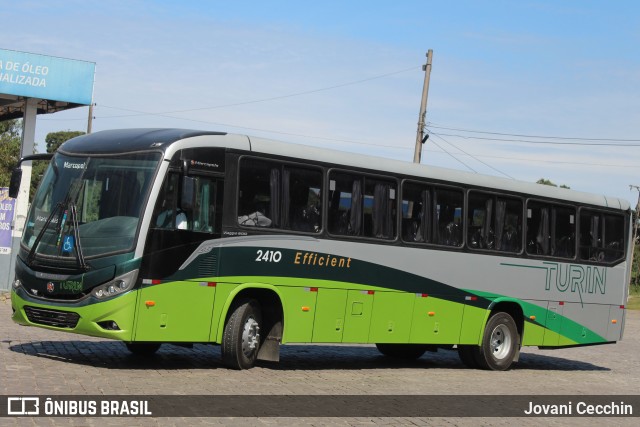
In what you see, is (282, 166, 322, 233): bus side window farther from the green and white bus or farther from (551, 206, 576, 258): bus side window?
(551, 206, 576, 258): bus side window

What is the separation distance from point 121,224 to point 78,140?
1898mm

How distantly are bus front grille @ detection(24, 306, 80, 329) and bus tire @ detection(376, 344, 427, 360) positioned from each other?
7443 mm

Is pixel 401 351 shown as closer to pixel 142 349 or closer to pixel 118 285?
pixel 142 349

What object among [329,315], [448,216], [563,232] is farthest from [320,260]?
[563,232]

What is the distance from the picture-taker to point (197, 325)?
13.8 meters

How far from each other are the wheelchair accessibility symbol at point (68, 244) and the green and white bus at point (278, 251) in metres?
0.02

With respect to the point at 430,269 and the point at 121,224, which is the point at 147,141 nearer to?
the point at 121,224

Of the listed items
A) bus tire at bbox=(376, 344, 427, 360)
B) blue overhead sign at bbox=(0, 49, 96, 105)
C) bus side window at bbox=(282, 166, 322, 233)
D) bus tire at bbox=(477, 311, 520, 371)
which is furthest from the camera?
blue overhead sign at bbox=(0, 49, 96, 105)

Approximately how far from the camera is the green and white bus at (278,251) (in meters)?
13.3

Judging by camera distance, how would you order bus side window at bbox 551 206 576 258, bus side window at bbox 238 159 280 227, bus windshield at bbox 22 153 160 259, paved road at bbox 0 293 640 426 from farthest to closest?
bus side window at bbox 551 206 576 258
bus side window at bbox 238 159 280 227
bus windshield at bbox 22 153 160 259
paved road at bbox 0 293 640 426

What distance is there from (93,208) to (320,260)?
3.52 metres

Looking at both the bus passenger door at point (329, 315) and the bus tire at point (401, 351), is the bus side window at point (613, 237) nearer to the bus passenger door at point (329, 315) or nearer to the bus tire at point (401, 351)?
the bus tire at point (401, 351)

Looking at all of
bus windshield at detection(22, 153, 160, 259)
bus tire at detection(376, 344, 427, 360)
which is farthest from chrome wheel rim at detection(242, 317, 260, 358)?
bus tire at detection(376, 344, 427, 360)

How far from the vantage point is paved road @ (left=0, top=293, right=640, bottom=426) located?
1120 cm
